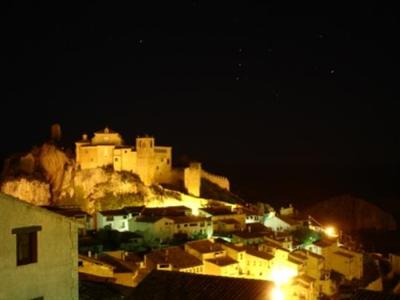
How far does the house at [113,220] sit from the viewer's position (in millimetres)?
44094

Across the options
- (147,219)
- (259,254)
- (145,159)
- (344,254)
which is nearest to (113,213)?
(147,219)

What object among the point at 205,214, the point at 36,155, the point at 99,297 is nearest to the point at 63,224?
the point at 99,297

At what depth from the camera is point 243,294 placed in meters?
11.0

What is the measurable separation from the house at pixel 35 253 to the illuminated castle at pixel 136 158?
131ft

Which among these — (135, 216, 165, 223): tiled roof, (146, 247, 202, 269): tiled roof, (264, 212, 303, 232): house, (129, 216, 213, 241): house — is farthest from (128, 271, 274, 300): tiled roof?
(264, 212, 303, 232): house

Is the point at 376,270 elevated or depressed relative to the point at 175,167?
depressed

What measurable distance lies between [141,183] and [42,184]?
343 inches

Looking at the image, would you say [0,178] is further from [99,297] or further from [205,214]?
[99,297]

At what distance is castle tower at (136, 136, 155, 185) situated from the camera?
53500 millimetres

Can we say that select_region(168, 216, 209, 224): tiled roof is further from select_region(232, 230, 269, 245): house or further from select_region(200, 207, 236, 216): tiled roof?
select_region(232, 230, 269, 245): house

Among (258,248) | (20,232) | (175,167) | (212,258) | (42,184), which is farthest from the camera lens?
(175,167)

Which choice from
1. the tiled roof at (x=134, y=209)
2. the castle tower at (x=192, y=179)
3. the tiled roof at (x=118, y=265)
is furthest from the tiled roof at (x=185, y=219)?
the tiled roof at (x=118, y=265)

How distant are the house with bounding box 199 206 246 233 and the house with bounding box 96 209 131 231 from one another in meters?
6.61

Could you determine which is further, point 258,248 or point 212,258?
point 258,248
